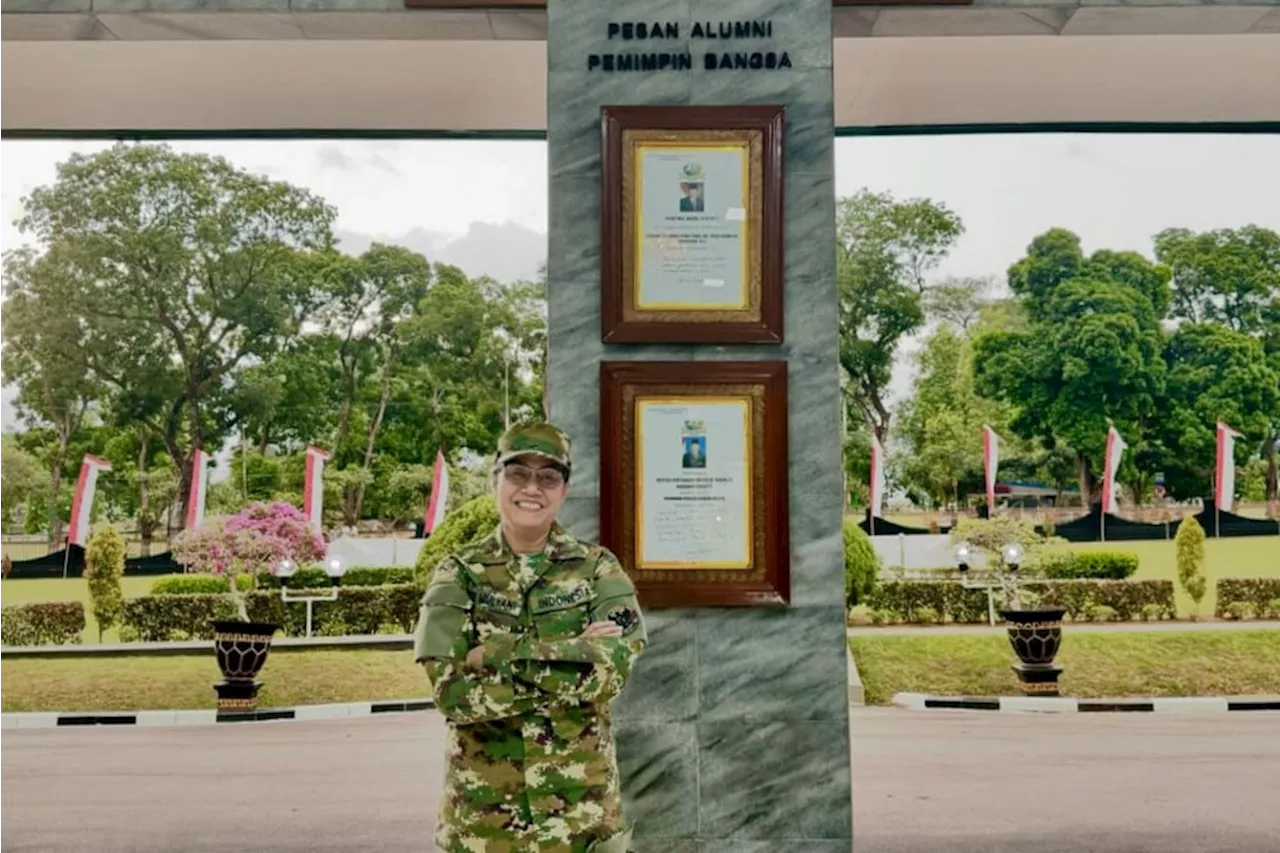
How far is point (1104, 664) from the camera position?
6465 mm

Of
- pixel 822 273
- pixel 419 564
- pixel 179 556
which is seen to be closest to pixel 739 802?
pixel 822 273

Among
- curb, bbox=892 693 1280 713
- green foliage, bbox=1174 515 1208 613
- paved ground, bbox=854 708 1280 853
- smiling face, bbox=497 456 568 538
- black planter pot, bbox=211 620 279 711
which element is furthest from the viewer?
black planter pot, bbox=211 620 279 711

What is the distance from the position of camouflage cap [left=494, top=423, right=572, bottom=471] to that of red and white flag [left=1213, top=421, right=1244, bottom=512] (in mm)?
5174

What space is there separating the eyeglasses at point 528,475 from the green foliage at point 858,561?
176 inches

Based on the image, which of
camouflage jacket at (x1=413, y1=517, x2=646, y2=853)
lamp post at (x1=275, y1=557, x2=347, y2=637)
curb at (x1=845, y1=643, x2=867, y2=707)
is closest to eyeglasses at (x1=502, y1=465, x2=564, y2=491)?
camouflage jacket at (x1=413, y1=517, x2=646, y2=853)

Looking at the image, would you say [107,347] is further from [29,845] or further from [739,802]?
[739,802]

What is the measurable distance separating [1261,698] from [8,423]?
7679mm

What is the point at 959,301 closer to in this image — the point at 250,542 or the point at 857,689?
the point at 857,689

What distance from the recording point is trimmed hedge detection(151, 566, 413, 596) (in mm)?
6324

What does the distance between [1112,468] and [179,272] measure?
18.6 feet

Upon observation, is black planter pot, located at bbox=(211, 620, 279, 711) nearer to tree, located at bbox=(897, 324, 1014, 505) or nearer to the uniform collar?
tree, located at bbox=(897, 324, 1014, 505)

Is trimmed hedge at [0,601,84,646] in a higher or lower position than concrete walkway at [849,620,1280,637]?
higher

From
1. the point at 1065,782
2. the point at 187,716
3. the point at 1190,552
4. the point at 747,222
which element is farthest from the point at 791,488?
the point at 187,716

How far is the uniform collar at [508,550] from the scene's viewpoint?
1705 mm
